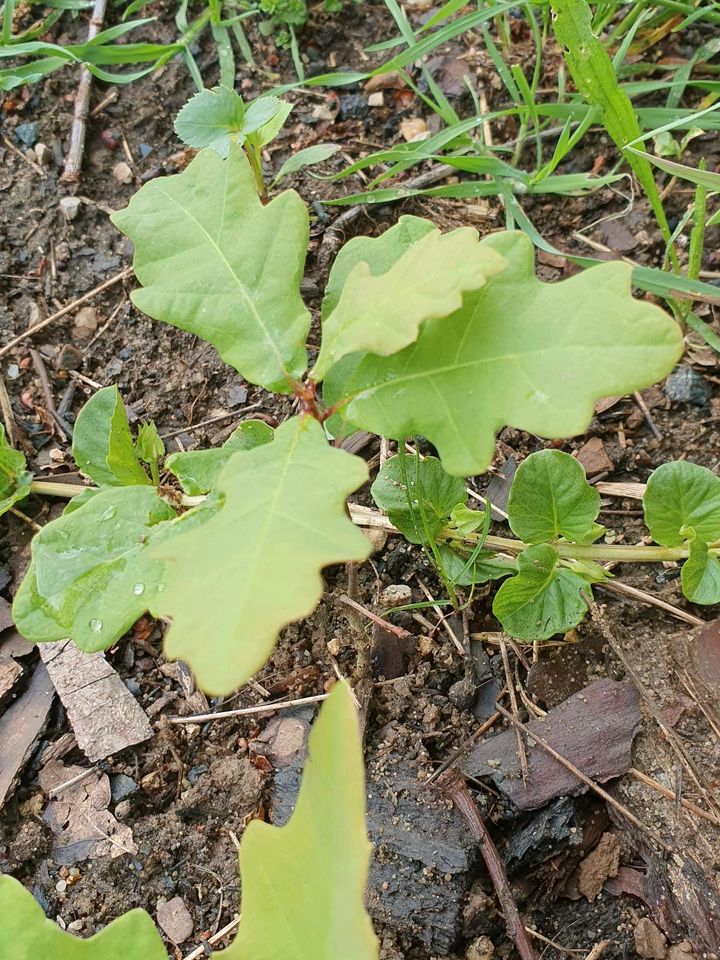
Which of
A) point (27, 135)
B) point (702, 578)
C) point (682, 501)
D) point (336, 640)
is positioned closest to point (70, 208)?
point (27, 135)

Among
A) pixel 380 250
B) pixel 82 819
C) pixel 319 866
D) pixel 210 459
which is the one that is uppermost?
pixel 380 250

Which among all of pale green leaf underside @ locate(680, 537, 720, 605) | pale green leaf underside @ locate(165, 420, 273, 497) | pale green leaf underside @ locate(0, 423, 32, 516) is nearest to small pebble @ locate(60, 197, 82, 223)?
pale green leaf underside @ locate(0, 423, 32, 516)

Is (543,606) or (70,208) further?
(70,208)

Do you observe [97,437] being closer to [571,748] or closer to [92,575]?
[92,575]

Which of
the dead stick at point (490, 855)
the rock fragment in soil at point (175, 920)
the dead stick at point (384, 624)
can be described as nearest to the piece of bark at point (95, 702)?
the rock fragment in soil at point (175, 920)

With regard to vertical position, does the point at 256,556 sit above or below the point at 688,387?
above

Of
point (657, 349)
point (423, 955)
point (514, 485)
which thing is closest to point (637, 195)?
point (514, 485)

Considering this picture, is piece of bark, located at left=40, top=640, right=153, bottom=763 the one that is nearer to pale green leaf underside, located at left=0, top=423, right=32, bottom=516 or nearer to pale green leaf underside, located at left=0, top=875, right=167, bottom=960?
pale green leaf underside, located at left=0, top=423, right=32, bottom=516
